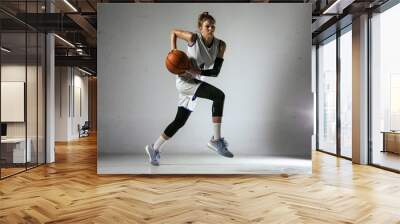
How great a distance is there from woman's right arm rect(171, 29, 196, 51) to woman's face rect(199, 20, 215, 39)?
0.63ft

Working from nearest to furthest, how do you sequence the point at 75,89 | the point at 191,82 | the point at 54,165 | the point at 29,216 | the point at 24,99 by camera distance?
the point at 29,216 → the point at 191,82 → the point at 24,99 → the point at 54,165 → the point at 75,89

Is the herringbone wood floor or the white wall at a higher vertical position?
the white wall

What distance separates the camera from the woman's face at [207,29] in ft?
20.2

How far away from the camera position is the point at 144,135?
617 centimetres

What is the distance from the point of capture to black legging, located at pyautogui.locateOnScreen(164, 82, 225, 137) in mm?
6137

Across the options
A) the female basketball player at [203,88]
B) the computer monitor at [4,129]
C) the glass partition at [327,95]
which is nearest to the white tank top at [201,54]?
the female basketball player at [203,88]

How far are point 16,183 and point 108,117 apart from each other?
1.64 m

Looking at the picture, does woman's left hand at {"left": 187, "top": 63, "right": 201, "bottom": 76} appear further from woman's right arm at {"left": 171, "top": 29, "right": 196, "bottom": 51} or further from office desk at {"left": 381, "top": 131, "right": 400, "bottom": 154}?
office desk at {"left": 381, "top": 131, "right": 400, "bottom": 154}

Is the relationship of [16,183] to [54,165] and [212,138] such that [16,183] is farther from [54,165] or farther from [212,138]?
[212,138]

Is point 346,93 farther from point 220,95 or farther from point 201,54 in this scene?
point 201,54

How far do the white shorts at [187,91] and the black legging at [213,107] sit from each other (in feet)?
0.17

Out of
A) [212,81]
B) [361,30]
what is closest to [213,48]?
[212,81]

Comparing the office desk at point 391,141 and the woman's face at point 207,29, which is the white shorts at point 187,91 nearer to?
the woman's face at point 207,29

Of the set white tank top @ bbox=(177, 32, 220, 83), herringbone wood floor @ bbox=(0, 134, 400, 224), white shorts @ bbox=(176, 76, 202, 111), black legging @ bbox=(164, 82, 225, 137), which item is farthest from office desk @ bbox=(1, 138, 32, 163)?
white tank top @ bbox=(177, 32, 220, 83)
